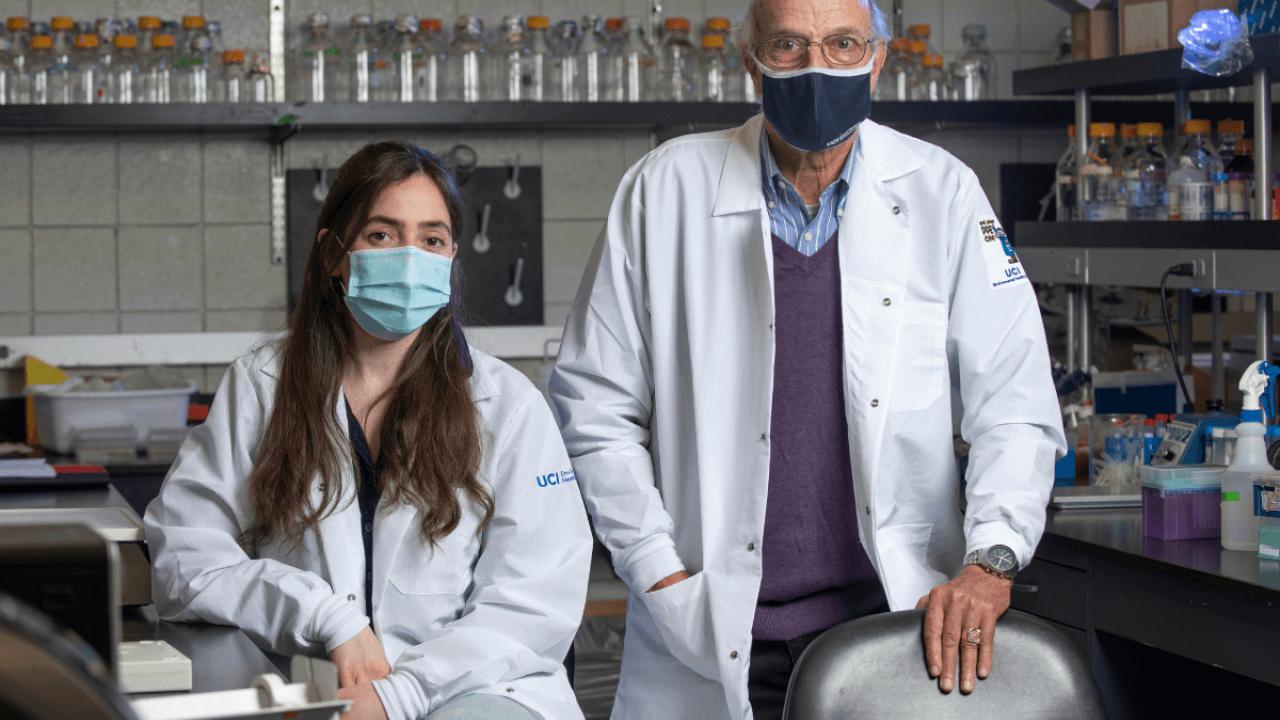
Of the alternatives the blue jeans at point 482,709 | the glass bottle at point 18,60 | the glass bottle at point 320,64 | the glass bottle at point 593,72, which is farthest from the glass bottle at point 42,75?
the blue jeans at point 482,709

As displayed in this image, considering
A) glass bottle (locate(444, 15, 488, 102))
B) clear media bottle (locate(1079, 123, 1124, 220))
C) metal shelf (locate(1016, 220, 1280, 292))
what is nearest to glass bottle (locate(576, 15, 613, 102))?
glass bottle (locate(444, 15, 488, 102))

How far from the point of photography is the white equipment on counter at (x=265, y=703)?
0.91m

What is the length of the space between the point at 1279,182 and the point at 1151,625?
1.08 m

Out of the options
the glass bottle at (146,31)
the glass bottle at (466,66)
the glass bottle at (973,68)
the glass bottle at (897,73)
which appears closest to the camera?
the glass bottle at (146,31)

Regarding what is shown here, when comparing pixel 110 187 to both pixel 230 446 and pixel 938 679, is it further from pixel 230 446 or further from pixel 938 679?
pixel 938 679

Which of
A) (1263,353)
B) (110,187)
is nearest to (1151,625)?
(1263,353)

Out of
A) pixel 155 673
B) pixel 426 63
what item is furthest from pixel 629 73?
pixel 155 673

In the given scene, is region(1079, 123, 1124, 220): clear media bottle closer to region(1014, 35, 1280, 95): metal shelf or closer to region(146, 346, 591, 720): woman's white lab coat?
region(1014, 35, 1280, 95): metal shelf

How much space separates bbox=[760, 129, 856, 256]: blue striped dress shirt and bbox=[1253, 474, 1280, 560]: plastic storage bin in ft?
2.56

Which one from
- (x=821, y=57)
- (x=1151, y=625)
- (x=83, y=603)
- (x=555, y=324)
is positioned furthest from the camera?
(x=555, y=324)

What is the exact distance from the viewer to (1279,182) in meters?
2.82

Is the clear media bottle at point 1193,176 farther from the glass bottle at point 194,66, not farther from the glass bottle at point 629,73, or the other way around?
the glass bottle at point 194,66

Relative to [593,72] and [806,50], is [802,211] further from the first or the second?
[593,72]

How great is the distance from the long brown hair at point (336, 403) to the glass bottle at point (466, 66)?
2259 millimetres
